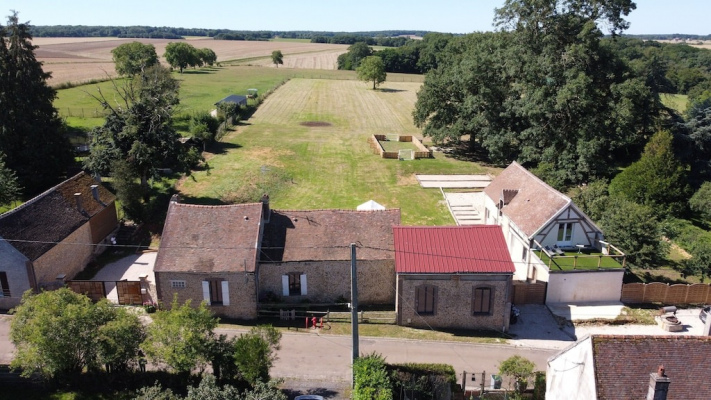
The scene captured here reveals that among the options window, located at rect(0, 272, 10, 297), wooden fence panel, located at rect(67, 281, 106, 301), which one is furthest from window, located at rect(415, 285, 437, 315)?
window, located at rect(0, 272, 10, 297)

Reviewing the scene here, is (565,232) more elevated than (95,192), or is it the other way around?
(95,192)

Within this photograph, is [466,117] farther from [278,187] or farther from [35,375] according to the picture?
[35,375]

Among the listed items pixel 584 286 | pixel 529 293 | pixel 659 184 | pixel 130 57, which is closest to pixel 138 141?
pixel 529 293

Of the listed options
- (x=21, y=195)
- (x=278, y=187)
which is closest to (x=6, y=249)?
(x=21, y=195)

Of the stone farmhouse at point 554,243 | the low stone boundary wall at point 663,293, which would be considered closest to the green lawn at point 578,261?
the stone farmhouse at point 554,243

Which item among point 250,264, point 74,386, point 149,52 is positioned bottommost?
point 74,386

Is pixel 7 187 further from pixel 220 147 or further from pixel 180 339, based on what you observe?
pixel 180 339

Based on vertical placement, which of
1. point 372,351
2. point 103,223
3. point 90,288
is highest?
point 103,223
